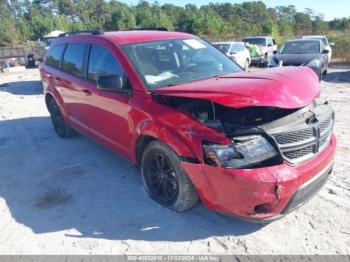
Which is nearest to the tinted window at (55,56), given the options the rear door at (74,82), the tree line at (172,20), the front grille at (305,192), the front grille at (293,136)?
the rear door at (74,82)

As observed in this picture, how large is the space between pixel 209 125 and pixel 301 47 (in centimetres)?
1151

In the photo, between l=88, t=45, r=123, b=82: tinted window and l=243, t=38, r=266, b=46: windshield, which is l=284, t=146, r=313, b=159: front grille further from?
l=243, t=38, r=266, b=46: windshield

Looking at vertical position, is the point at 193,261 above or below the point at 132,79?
below

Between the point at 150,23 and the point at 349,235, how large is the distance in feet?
178

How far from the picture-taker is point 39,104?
10547mm

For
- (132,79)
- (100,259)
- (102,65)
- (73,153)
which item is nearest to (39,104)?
(73,153)

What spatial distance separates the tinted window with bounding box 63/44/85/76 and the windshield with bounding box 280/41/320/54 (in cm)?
965

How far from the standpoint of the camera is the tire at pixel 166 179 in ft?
10.9

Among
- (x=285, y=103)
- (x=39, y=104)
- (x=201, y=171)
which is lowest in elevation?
(x=39, y=104)

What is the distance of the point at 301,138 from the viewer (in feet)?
9.85

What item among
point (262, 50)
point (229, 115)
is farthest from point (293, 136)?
point (262, 50)

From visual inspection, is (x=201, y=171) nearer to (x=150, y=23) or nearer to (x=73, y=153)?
(x=73, y=153)

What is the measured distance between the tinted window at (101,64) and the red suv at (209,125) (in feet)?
0.04

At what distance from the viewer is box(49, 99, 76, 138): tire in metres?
6.38
